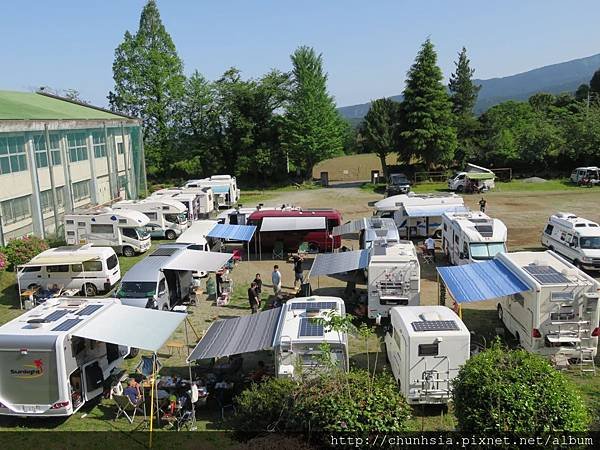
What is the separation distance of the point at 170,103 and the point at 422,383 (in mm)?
47774

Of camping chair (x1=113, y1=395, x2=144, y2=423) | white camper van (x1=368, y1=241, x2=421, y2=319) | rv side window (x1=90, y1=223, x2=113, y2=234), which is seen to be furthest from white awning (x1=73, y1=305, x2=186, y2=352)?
rv side window (x1=90, y1=223, x2=113, y2=234)

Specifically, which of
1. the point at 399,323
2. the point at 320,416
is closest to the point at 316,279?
the point at 399,323

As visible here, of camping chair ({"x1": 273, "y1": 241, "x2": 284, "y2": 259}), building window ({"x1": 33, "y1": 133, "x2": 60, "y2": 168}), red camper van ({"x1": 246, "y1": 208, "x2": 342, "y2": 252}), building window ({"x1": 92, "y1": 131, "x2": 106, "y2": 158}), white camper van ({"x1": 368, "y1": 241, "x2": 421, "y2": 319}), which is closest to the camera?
white camper van ({"x1": 368, "y1": 241, "x2": 421, "y2": 319})

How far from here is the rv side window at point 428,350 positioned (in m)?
11.1

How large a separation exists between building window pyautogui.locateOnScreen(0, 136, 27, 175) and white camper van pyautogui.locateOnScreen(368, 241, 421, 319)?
2064cm

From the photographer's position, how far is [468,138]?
5241cm

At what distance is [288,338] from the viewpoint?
11.5m

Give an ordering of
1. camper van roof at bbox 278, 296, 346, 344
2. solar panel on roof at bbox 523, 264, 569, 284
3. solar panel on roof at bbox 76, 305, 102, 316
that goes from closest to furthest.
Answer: camper van roof at bbox 278, 296, 346, 344 → solar panel on roof at bbox 76, 305, 102, 316 → solar panel on roof at bbox 523, 264, 569, 284

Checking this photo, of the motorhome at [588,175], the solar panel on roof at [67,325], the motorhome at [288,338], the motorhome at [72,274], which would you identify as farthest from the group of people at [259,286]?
the motorhome at [588,175]

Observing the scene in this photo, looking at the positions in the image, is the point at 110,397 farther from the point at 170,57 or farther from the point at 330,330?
the point at 170,57

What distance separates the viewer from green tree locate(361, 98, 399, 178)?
5075cm

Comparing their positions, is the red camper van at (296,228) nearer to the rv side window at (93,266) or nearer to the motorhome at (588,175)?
the rv side window at (93,266)

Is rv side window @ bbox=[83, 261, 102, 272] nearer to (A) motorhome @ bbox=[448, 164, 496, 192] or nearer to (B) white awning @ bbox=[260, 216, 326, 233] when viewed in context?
(B) white awning @ bbox=[260, 216, 326, 233]

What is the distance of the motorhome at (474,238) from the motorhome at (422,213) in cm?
387
